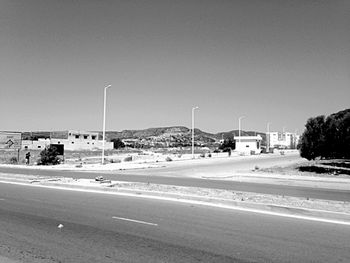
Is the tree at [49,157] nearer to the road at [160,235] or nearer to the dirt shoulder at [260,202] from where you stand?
the dirt shoulder at [260,202]

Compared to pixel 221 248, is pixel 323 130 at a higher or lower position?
higher

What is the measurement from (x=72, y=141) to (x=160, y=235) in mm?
126053

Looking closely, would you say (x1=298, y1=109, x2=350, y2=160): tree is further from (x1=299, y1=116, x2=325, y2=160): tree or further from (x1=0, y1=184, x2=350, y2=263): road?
(x1=0, y1=184, x2=350, y2=263): road

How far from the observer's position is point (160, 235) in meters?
8.89

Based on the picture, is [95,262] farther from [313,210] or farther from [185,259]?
[313,210]

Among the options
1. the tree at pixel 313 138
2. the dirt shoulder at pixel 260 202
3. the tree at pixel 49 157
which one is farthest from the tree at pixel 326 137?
the tree at pixel 49 157

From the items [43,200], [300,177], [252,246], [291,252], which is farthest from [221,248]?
[300,177]

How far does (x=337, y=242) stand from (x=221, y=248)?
2.55 m

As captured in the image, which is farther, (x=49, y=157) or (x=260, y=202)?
(x=49, y=157)

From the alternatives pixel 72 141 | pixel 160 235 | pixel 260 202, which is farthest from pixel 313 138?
pixel 72 141

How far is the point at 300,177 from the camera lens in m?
29.0

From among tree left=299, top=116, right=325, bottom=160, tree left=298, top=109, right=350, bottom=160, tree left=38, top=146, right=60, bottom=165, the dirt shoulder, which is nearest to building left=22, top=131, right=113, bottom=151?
tree left=38, top=146, right=60, bottom=165

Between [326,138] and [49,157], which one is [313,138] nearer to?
[326,138]

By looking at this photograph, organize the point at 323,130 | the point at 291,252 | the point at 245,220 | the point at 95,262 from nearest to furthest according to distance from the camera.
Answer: the point at 95,262
the point at 291,252
the point at 245,220
the point at 323,130
